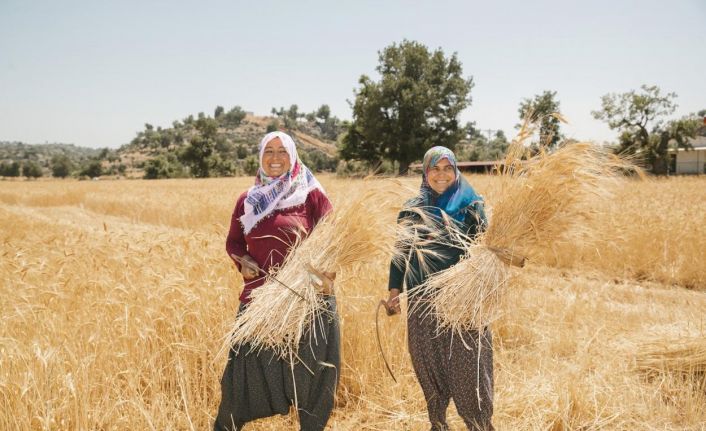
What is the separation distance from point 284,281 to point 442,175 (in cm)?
92

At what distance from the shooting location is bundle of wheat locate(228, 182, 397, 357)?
6.42ft

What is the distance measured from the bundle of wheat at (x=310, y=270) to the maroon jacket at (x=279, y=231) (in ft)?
0.30

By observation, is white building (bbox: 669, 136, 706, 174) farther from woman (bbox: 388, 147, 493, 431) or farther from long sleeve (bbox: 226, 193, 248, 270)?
long sleeve (bbox: 226, 193, 248, 270)

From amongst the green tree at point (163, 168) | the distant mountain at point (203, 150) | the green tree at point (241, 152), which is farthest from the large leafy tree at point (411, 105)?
the green tree at point (241, 152)

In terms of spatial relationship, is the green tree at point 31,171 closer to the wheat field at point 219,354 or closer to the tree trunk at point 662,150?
the wheat field at point 219,354

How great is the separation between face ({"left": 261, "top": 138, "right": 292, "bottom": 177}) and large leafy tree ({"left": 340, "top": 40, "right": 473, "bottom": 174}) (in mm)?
26913

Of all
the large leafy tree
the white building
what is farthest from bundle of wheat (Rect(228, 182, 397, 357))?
the white building

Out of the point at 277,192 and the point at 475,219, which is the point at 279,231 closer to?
the point at 277,192

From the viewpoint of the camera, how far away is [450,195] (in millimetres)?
2076

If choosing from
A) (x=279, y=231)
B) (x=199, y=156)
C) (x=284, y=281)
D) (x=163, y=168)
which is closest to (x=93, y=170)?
(x=163, y=168)

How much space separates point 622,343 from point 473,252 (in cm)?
200

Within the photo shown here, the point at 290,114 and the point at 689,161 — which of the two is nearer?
the point at 689,161

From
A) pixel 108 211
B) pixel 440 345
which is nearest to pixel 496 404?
pixel 440 345

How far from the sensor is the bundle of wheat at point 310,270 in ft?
6.42
